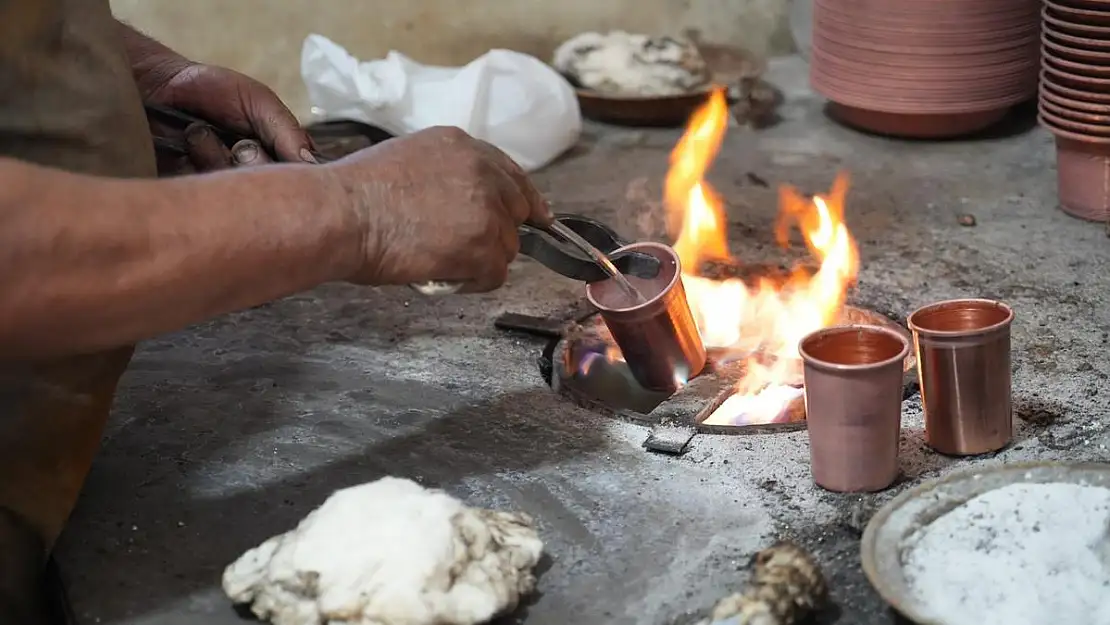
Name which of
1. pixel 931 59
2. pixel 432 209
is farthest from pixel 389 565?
pixel 931 59

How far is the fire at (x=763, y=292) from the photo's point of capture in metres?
2.30

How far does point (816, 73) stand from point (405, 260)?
2324 millimetres

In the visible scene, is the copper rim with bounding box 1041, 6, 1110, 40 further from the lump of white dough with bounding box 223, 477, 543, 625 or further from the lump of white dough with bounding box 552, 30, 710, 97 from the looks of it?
the lump of white dough with bounding box 223, 477, 543, 625

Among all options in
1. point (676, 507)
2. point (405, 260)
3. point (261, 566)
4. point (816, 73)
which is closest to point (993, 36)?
point (816, 73)

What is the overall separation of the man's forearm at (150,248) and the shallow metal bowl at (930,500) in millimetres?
786

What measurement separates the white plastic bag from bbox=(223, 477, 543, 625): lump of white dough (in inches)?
79.5

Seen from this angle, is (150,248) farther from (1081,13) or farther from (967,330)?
(1081,13)

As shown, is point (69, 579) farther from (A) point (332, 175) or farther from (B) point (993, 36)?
(B) point (993, 36)

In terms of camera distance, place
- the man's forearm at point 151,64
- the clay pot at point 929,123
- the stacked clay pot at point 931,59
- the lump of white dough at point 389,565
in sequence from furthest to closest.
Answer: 1. the clay pot at point 929,123
2. the stacked clay pot at point 931,59
3. the man's forearm at point 151,64
4. the lump of white dough at point 389,565

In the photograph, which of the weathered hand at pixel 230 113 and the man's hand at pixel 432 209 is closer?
the man's hand at pixel 432 209

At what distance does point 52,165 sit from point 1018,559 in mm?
1477

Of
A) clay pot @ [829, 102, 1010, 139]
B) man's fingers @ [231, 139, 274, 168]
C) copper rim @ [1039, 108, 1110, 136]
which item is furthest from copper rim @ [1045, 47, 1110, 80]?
man's fingers @ [231, 139, 274, 168]

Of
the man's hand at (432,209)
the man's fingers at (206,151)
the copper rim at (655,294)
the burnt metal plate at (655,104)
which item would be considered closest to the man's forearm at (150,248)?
Answer: the man's hand at (432,209)

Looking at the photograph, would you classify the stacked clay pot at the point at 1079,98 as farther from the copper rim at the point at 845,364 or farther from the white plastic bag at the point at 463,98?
the white plastic bag at the point at 463,98
